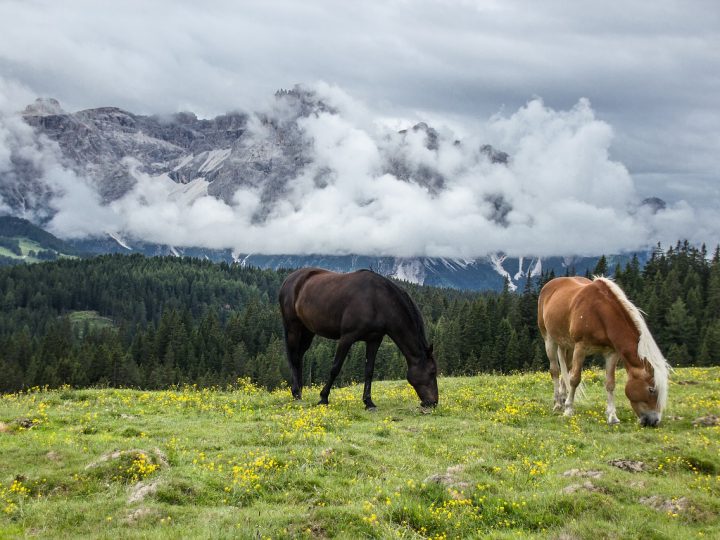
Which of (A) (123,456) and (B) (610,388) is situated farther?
(B) (610,388)

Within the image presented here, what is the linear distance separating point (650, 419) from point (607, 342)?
237 cm

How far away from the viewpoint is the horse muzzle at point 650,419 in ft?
50.8

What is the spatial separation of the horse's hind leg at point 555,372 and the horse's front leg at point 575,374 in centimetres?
72

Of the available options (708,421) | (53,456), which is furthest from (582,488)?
(53,456)

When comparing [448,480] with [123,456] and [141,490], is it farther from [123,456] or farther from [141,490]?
[123,456]

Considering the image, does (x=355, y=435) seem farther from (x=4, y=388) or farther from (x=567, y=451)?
(x=4, y=388)

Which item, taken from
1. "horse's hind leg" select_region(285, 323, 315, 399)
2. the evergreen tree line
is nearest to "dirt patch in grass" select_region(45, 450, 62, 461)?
"horse's hind leg" select_region(285, 323, 315, 399)

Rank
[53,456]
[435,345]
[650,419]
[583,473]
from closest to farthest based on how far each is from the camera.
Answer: [583,473], [53,456], [650,419], [435,345]

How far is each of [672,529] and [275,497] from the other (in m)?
6.37

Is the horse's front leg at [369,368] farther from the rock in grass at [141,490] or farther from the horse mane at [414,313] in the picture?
the rock in grass at [141,490]

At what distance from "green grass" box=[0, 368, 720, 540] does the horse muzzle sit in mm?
347

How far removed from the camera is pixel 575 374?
57.3 ft

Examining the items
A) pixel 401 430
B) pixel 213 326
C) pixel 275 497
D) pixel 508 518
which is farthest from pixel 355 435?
pixel 213 326

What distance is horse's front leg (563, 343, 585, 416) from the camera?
1719 cm
